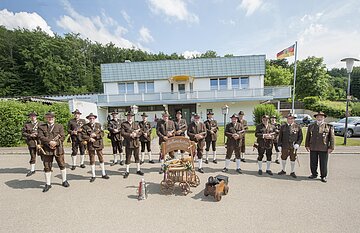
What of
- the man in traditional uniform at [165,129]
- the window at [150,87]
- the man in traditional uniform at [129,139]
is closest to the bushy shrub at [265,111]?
the man in traditional uniform at [165,129]

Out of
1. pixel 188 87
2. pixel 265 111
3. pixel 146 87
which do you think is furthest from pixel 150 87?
pixel 265 111

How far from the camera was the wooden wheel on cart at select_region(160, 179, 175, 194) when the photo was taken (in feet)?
17.2

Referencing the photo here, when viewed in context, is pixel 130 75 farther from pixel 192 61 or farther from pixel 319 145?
pixel 319 145

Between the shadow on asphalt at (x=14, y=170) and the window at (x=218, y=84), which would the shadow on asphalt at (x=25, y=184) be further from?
the window at (x=218, y=84)

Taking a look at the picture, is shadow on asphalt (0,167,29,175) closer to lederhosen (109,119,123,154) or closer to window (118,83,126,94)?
lederhosen (109,119,123,154)

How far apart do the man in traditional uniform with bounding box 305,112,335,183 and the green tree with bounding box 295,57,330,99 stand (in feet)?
140

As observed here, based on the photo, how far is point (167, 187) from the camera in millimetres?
5324

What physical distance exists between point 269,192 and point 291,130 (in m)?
2.41

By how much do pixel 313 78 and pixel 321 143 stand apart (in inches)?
1745

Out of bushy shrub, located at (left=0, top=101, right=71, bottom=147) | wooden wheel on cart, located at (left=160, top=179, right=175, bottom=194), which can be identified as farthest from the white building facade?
wooden wheel on cart, located at (left=160, top=179, right=175, bottom=194)

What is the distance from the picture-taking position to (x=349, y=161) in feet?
26.3

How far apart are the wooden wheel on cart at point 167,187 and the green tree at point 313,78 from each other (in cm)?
4634

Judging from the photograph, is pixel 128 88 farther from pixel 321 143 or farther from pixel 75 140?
pixel 321 143

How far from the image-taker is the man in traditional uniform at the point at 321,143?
19.7 feet
